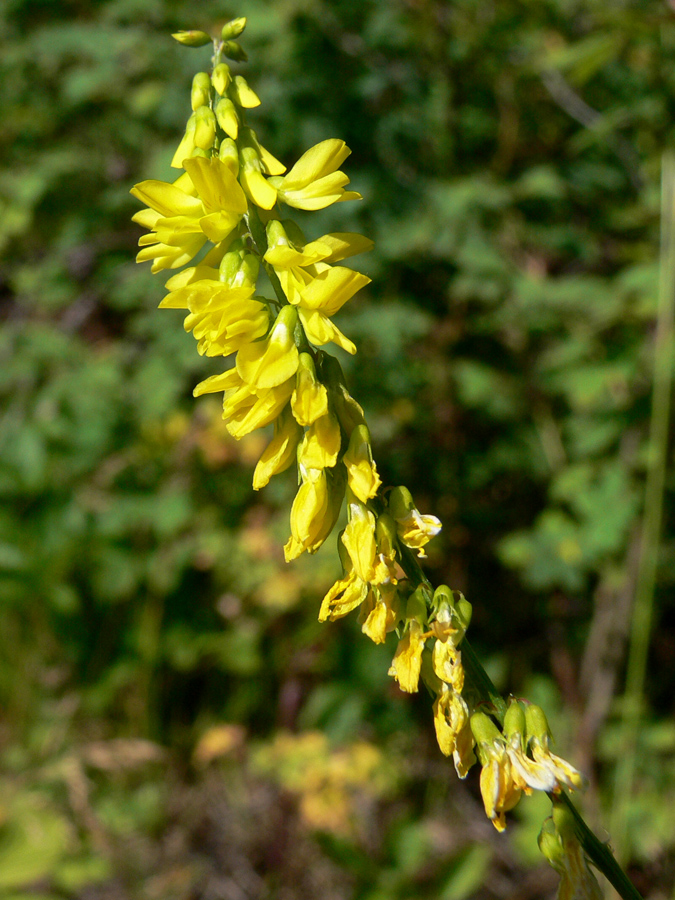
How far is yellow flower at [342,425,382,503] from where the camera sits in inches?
33.3

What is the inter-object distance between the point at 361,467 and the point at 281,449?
12 cm

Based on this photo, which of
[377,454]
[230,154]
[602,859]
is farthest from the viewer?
[377,454]

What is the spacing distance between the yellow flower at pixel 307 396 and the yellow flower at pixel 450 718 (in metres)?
0.35

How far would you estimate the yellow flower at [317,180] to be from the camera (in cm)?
92

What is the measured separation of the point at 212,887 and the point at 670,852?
1.71 m

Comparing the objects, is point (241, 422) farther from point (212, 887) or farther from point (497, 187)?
point (212, 887)

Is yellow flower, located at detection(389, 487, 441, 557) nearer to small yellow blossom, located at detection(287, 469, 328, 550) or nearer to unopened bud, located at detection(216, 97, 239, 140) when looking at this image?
small yellow blossom, located at detection(287, 469, 328, 550)

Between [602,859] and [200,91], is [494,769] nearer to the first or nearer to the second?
[602,859]

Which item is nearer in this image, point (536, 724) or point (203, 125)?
point (536, 724)

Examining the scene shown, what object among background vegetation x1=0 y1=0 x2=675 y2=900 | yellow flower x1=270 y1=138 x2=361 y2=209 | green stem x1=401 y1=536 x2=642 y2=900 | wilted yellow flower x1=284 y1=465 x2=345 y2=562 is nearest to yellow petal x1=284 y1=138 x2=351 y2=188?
yellow flower x1=270 y1=138 x2=361 y2=209

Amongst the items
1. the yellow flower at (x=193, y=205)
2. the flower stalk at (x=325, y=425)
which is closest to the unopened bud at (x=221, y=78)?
the flower stalk at (x=325, y=425)

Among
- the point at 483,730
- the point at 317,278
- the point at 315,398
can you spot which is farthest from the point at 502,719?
the point at 317,278

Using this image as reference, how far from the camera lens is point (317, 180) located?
0.94 meters

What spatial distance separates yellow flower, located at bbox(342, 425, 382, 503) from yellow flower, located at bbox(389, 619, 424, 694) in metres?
0.16
